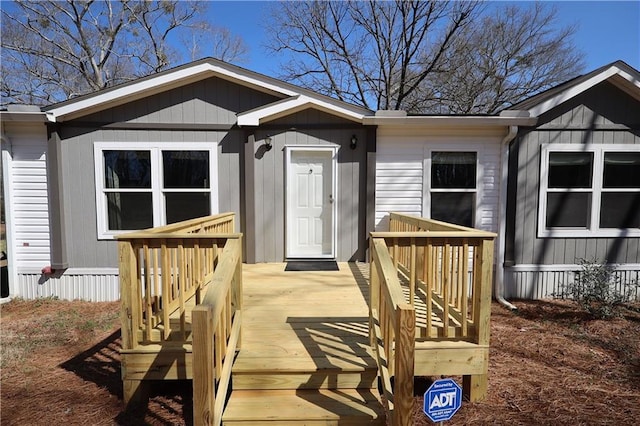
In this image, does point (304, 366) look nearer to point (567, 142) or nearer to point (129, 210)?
point (129, 210)

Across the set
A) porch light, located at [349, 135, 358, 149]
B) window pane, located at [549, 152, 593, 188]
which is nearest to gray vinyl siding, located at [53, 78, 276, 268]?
porch light, located at [349, 135, 358, 149]

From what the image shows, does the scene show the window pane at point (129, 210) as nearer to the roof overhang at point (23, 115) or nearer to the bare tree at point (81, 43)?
the roof overhang at point (23, 115)

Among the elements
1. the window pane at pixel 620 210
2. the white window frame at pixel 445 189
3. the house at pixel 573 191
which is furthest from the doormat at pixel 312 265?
the window pane at pixel 620 210

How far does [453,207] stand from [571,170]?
193 cm

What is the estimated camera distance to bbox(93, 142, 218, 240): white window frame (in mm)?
5270

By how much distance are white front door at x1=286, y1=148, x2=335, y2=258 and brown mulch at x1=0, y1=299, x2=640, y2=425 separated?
2687mm

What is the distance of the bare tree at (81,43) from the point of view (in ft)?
42.0

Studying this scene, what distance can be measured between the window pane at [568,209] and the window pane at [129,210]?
6.43m

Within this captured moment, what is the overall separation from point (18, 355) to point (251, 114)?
3.98m

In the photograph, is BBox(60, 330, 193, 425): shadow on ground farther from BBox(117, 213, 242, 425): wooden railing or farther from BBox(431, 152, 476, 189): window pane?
BBox(431, 152, 476, 189): window pane

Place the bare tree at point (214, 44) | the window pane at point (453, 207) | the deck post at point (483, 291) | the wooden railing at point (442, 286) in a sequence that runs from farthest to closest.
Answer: the bare tree at point (214, 44) < the window pane at point (453, 207) < the deck post at point (483, 291) < the wooden railing at point (442, 286)

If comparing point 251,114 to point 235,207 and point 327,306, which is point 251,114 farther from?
point 327,306

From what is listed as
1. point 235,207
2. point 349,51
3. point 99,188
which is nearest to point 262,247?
point 235,207

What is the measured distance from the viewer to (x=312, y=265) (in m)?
5.25
